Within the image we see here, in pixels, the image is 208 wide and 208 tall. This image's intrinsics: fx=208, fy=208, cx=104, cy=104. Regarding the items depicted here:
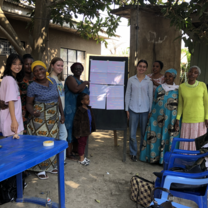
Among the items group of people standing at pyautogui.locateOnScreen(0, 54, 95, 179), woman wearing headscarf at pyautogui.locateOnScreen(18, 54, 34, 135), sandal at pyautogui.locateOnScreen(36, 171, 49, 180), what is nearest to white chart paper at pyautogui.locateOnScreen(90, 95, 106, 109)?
group of people standing at pyautogui.locateOnScreen(0, 54, 95, 179)

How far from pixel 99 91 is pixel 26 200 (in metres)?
2.21

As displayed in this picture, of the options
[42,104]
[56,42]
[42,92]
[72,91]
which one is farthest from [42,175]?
[56,42]

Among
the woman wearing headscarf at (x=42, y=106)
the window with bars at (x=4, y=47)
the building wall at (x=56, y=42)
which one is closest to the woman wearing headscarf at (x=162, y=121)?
the woman wearing headscarf at (x=42, y=106)

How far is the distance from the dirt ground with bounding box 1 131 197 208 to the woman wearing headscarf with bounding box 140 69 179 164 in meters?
0.31

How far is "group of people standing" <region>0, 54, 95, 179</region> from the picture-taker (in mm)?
2635

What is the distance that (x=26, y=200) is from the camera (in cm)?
262

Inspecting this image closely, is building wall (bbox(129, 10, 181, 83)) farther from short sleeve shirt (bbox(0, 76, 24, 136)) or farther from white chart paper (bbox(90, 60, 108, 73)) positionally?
short sleeve shirt (bbox(0, 76, 24, 136))

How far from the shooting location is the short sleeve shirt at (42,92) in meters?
2.90

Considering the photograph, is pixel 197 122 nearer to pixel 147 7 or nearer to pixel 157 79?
pixel 157 79

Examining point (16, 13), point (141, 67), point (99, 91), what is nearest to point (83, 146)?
point (99, 91)

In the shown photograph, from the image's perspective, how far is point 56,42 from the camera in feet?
29.9

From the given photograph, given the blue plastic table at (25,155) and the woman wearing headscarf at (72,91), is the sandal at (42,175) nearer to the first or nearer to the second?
the blue plastic table at (25,155)

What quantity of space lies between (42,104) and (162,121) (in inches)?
82.0

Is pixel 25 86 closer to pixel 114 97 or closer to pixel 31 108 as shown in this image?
pixel 31 108
